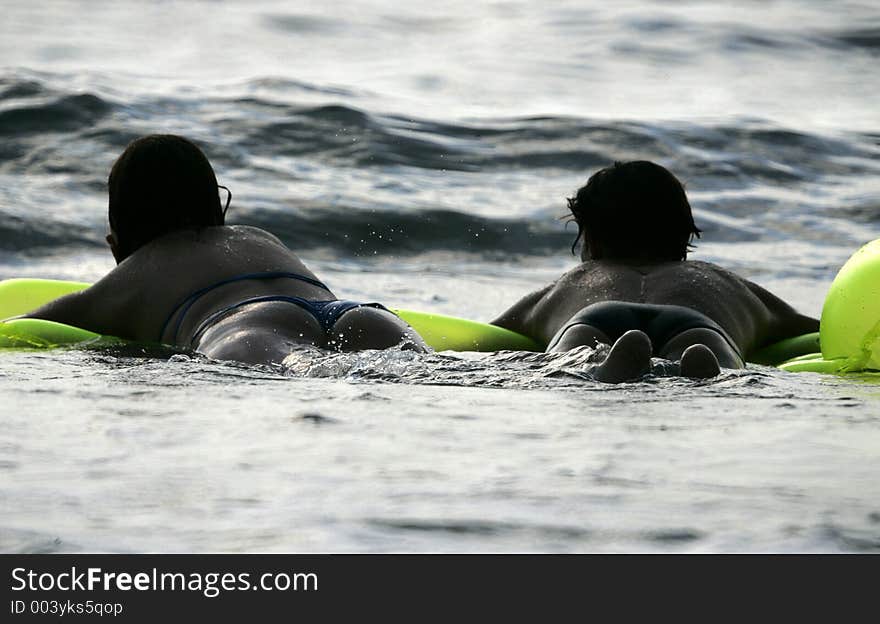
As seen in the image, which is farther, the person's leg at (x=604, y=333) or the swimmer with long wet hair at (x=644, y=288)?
the swimmer with long wet hair at (x=644, y=288)

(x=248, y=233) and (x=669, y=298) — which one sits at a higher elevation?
(x=248, y=233)

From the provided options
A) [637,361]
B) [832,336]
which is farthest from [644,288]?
[637,361]

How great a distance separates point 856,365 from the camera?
15.9ft

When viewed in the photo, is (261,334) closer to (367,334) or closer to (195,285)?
(367,334)

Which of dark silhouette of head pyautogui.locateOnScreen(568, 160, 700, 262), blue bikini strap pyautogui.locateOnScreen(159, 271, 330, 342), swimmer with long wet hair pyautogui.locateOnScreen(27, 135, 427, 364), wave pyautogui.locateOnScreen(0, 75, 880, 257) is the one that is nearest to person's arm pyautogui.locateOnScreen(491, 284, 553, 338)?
dark silhouette of head pyautogui.locateOnScreen(568, 160, 700, 262)

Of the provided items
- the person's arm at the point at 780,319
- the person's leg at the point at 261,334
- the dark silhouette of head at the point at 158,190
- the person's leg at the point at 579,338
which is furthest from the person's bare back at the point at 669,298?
the dark silhouette of head at the point at 158,190

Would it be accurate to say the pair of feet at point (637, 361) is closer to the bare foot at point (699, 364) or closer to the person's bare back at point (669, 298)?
the bare foot at point (699, 364)

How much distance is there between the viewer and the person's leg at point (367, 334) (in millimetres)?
4664

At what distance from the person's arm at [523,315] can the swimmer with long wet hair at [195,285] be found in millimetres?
879

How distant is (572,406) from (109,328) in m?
1.96

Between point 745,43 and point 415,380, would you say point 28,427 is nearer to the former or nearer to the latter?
point 415,380

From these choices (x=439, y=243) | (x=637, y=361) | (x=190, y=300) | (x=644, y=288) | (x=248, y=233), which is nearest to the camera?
(x=637, y=361)

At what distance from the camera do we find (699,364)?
4.19 metres

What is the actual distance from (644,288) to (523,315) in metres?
0.74
